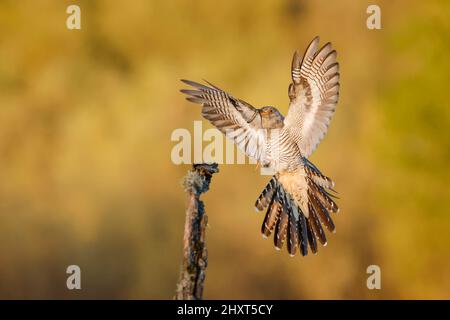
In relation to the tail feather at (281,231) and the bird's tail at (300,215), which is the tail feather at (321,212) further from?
the tail feather at (281,231)

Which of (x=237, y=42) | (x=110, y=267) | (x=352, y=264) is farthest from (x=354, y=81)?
(x=110, y=267)

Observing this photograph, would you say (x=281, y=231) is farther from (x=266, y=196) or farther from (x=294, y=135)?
(x=294, y=135)

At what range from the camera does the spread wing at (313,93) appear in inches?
188

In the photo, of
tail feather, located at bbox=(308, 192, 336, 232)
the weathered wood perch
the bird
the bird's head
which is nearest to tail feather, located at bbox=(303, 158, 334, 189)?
the bird

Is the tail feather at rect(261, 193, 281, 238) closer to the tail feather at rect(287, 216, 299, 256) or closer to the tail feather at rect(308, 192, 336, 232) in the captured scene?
the tail feather at rect(287, 216, 299, 256)

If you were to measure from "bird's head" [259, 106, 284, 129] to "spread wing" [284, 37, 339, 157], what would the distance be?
80 millimetres

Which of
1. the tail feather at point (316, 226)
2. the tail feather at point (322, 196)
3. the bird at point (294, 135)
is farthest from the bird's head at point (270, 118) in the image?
the tail feather at point (316, 226)

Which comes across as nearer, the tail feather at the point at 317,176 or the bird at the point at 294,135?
the bird at the point at 294,135

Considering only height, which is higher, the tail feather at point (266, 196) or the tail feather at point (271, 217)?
the tail feather at point (266, 196)

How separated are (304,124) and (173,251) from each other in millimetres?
4184

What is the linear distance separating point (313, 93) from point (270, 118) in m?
0.29

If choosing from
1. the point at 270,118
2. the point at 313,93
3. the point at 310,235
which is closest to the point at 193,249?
the point at 270,118

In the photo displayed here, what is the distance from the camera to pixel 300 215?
508cm

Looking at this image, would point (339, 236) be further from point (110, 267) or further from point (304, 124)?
point (304, 124)
